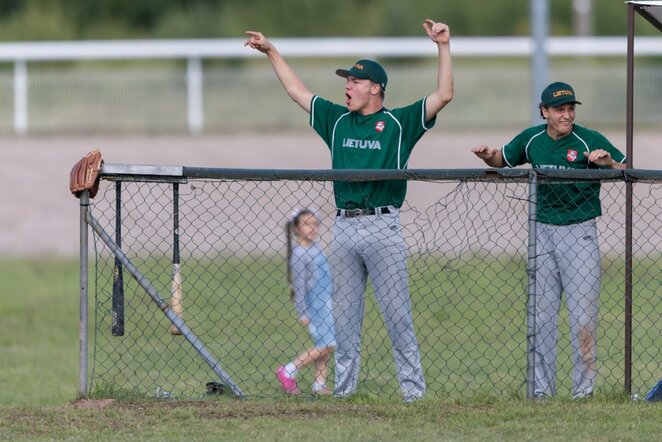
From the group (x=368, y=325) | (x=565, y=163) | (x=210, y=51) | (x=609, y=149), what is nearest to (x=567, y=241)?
(x=565, y=163)

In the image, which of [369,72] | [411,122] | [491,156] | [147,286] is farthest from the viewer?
[491,156]

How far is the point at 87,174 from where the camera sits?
26.2 ft

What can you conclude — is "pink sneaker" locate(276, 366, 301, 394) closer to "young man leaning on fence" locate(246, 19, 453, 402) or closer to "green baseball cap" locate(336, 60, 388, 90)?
"young man leaning on fence" locate(246, 19, 453, 402)

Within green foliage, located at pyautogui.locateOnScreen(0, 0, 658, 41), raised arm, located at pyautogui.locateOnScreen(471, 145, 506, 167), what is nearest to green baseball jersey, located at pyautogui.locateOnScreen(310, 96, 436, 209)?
raised arm, located at pyautogui.locateOnScreen(471, 145, 506, 167)

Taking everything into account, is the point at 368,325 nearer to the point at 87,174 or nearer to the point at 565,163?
the point at 565,163

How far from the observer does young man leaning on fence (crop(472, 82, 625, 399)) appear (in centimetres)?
820

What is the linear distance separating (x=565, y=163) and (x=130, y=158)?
16.8 meters

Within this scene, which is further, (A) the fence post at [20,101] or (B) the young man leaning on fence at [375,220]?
(A) the fence post at [20,101]

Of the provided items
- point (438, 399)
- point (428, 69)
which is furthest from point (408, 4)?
point (438, 399)

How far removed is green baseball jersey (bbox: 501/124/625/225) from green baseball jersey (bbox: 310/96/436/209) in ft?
2.34

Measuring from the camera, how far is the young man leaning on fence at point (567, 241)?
323 inches

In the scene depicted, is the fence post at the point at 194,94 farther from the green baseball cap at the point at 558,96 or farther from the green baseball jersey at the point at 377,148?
the green baseball cap at the point at 558,96

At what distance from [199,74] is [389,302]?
68.0 feet

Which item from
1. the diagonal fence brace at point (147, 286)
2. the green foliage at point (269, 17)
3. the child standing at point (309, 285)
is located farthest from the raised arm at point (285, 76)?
the green foliage at point (269, 17)
